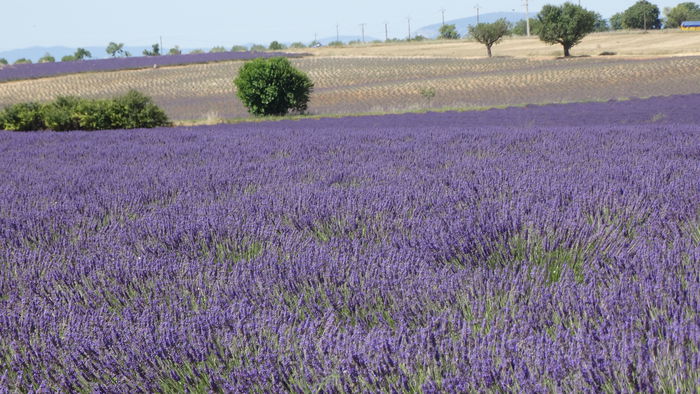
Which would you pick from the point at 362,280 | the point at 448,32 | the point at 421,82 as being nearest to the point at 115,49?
the point at 448,32

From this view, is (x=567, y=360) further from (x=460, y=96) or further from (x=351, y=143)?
(x=460, y=96)

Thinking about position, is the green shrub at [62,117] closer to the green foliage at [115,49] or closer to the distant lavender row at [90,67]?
the distant lavender row at [90,67]

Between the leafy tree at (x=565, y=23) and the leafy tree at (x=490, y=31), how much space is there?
378 centimetres

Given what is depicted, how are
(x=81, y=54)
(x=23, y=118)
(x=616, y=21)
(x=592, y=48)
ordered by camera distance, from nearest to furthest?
(x=23, y=118) → (x=592, y=48) → (x=81, y=54) → (x=616, y=21)

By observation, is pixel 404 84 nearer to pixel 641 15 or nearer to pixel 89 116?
pixel 89 116

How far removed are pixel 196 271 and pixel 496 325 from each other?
1161 millimetres

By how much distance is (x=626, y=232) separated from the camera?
2674 millimetres

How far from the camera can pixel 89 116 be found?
14.8 m

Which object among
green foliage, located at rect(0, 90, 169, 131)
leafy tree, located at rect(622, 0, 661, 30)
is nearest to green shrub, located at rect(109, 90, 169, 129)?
green foliage, located at rect(0, 90, 169, 131)

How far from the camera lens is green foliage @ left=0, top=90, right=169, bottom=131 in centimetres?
1484

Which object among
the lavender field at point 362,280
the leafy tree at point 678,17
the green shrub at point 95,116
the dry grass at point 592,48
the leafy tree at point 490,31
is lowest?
the lavender field at point 362,280

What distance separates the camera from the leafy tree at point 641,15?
90938 millimetres

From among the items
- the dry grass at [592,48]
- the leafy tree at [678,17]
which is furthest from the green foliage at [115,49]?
the leafy tree at [678,17]

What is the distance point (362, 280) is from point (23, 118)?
1530cm
